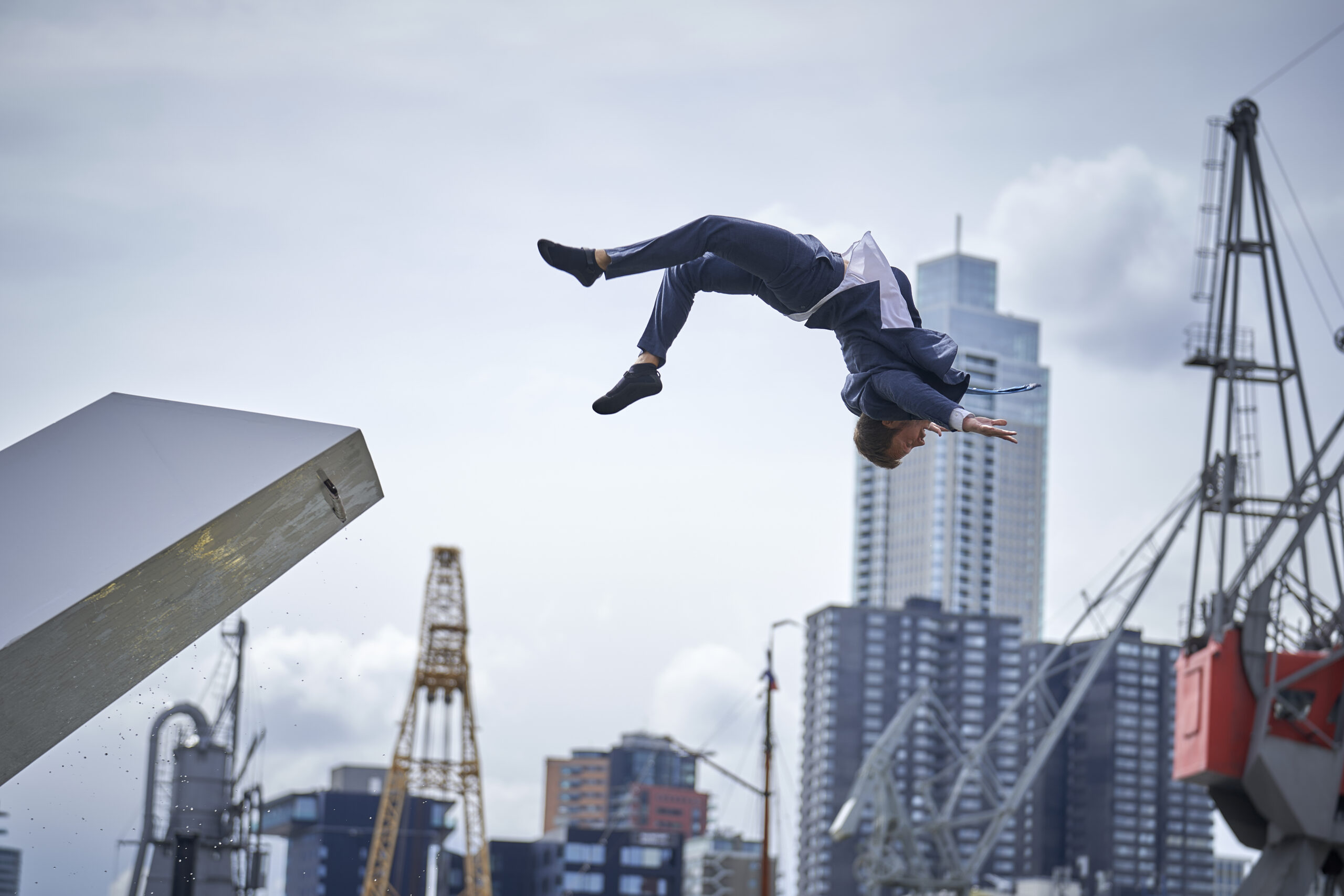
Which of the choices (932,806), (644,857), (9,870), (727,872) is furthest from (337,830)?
(9,870)

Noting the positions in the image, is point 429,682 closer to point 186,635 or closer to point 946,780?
point 186,635

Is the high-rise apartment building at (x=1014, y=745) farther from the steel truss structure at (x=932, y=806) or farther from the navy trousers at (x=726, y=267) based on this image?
the navy trousers at (x=726, y=267)

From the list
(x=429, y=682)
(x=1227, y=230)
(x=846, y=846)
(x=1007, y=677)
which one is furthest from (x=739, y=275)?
(x=1007, y=677)

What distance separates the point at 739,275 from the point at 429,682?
7939cm

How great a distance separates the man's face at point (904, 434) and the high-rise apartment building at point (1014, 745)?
15323cm

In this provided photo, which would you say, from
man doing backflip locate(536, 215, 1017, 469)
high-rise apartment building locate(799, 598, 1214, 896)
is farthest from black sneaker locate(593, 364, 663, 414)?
high-rise apartment building locate(799, 598, 1214, 896)

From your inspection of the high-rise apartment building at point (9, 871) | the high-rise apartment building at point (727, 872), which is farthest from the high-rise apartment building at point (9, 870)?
the high-rise apartment building at point (727, 872)

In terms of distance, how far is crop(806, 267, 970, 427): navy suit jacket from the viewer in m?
8.12

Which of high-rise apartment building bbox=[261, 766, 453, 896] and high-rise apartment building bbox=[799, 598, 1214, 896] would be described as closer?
high-rise apartment building bbox=[261, 766, 453, 896]

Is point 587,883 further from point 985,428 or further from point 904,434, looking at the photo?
point 985,428

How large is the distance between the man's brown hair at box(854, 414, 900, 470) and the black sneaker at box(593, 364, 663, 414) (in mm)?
1219

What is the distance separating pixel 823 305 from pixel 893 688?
184 metres

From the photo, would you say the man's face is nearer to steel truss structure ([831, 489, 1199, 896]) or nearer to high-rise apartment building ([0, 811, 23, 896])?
high-rise apartment building ([0, 811, 23, 896])

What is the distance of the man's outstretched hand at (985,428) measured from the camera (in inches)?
287
